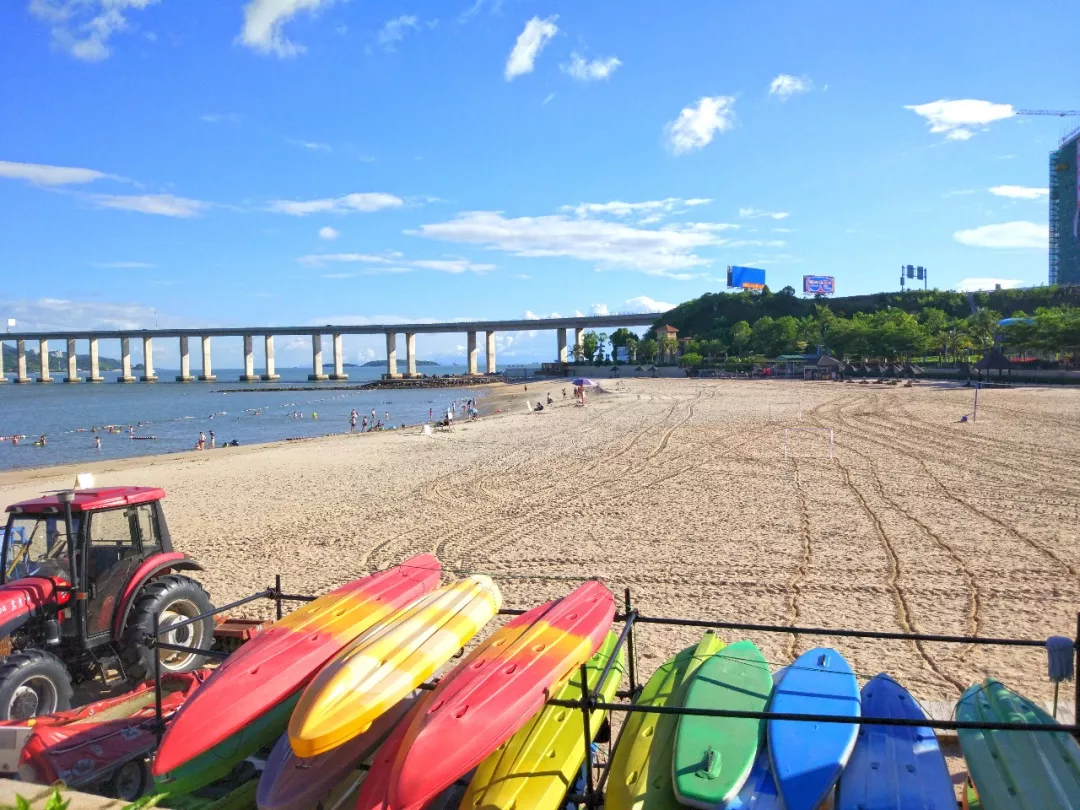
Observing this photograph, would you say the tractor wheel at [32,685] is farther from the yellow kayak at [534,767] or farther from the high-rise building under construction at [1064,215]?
the high-rise building under construction at [1064,215]

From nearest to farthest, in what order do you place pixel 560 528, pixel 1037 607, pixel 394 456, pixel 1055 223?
pixel 1037 607, pixel 560 528, pixel 394 456, pixel 1055 223

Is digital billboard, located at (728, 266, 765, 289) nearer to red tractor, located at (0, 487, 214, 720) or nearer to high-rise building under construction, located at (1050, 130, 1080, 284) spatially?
high-rise building under construction, located at (1050, 130, 1080, 284)

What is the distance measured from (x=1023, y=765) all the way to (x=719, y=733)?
1560 mm

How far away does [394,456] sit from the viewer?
24906 mm

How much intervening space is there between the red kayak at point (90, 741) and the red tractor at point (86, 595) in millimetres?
469

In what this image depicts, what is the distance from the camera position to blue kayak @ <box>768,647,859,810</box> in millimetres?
3727

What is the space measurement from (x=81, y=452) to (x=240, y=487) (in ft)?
81.2

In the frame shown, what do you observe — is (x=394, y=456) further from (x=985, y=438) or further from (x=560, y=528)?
(x=985, y=438)

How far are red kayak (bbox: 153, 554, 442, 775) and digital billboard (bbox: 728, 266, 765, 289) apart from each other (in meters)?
150

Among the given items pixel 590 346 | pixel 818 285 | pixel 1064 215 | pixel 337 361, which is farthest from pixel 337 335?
pixel 1064 215

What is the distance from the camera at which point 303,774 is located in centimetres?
412

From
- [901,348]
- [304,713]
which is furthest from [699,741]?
[901,348]

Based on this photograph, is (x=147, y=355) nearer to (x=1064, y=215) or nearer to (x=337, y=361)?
(x=337, y=361)

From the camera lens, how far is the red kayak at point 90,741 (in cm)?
452
